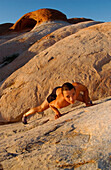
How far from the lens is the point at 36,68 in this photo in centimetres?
487

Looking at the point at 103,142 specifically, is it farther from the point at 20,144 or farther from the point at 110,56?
the point at 110,56

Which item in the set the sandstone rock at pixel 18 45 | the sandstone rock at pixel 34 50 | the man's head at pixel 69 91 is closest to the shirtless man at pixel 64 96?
the man's head at pixel 69 91

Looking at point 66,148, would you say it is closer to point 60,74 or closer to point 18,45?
point 60,74

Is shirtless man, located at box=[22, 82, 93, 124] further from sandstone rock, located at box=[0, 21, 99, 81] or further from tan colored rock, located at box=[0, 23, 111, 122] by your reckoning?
sandstone rock, located at box=[0, 21, 99, 81]

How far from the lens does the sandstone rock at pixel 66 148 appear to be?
1415 millimetres

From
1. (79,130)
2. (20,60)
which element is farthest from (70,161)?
(20,60)

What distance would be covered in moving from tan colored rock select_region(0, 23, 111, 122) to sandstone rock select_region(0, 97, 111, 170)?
6.80ft

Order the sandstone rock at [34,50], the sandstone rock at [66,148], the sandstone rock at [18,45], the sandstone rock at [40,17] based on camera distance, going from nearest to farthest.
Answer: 1. the sandstone rock at [66,148]
2. the sandstone rock at [34,50]
3. the sandstone rock at [18,45]
4. the sandstone rock at [40,17]

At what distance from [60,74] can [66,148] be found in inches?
115

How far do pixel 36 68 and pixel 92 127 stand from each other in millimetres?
3315

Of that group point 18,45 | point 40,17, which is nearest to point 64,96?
point 18,45

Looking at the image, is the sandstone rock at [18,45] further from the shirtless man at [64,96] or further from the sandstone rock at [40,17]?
the shirtless man at [64,96]

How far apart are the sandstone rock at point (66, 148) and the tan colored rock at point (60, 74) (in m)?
2.07

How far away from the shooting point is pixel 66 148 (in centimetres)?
162
